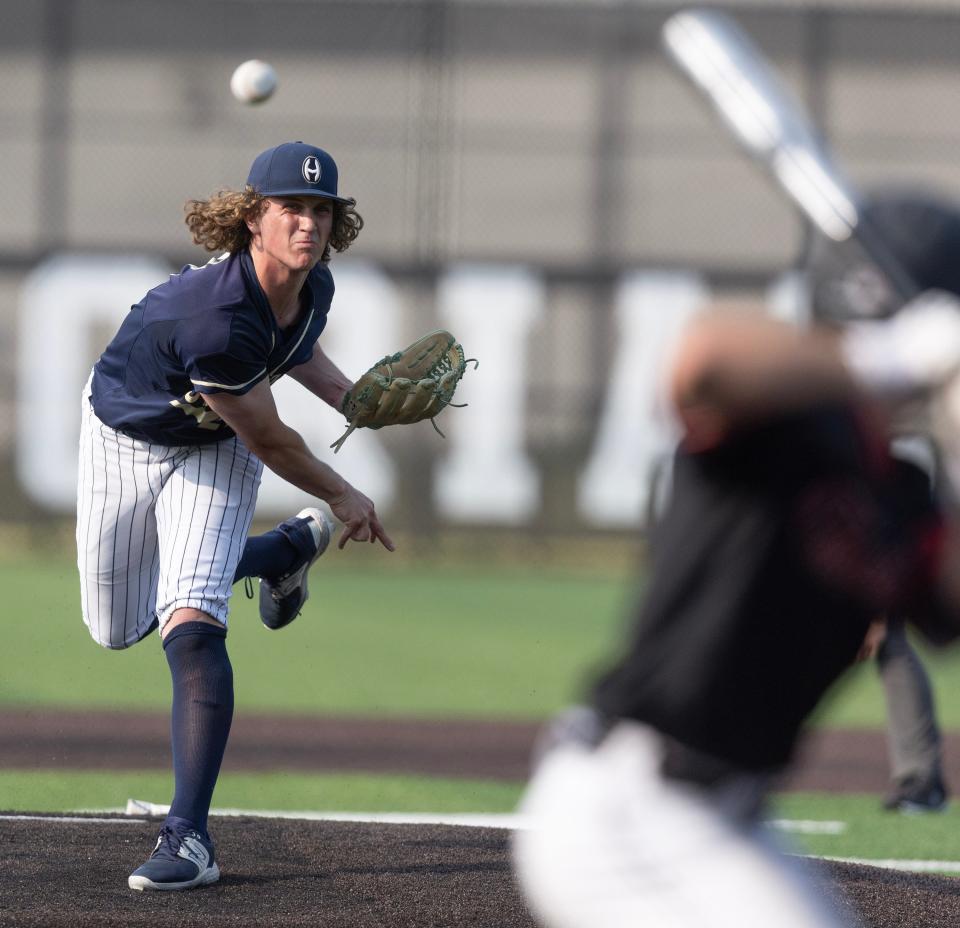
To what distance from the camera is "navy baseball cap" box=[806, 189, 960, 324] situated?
6.75ft

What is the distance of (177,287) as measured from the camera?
3.93 metres

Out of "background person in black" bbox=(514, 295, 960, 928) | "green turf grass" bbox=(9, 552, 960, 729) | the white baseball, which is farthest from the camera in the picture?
"green turf grass" bbox=(9, 552, 960, 729)

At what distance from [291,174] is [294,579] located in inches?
53.4

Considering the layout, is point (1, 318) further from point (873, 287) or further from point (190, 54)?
point (873, 287)

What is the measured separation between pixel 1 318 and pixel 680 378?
13.1 meters

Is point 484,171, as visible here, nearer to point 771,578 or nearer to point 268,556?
point 268,556

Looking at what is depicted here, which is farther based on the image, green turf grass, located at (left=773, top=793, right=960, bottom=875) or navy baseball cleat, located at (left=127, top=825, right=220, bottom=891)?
green turf grass, located at (left=773, top=793, right=960, bottom=875)

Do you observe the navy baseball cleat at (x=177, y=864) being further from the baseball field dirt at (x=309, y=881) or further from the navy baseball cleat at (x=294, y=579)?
the navy baseball cleat at (x=294, y=579)

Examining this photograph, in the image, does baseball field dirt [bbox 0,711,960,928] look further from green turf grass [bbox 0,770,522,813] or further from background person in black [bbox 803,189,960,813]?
background person in black [bbox 803,189,960,813]

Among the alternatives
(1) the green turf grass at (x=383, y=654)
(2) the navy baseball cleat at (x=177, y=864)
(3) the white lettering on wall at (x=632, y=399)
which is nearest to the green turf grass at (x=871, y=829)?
(1) the green turf grass at (x=383, y=654)

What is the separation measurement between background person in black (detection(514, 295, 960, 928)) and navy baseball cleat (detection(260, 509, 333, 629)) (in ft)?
8.66

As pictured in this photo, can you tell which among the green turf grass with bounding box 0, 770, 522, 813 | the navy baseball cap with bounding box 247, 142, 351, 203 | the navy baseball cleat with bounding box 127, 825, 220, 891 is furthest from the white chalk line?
the navy baseball cap with bounding box 247, 142, 351, 203

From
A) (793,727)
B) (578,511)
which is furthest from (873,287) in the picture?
(578,511)

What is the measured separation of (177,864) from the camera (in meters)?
3.73
